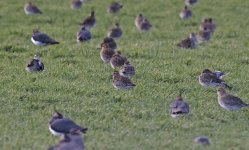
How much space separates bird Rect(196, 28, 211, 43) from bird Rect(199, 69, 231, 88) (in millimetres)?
5478

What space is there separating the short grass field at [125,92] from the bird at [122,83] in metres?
0.12

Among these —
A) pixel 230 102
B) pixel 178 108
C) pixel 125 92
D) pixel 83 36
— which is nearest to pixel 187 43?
pixel 83 36

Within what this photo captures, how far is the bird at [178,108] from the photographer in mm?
13415

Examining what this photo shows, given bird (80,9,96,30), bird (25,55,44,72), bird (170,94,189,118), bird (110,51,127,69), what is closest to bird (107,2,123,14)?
bird (80,9,96,30)

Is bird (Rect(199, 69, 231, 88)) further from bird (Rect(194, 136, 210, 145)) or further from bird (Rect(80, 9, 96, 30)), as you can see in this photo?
bird (Rect(80, 9, 96, 30))

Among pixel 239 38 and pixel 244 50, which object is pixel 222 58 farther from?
pixel 239 38

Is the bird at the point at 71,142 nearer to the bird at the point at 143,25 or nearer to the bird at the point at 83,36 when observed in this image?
the bird at the point at 83,36

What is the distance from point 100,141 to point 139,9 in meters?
15.1

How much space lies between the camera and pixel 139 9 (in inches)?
1053

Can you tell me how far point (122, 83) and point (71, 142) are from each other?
4.34 metres

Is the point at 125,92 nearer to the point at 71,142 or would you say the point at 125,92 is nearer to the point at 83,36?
the point at 71,142

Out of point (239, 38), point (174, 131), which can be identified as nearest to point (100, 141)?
point (174, 131)

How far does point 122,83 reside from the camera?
1524 cm

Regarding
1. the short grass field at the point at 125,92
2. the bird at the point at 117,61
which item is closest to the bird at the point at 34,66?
the short grass field at the point at 125,92
